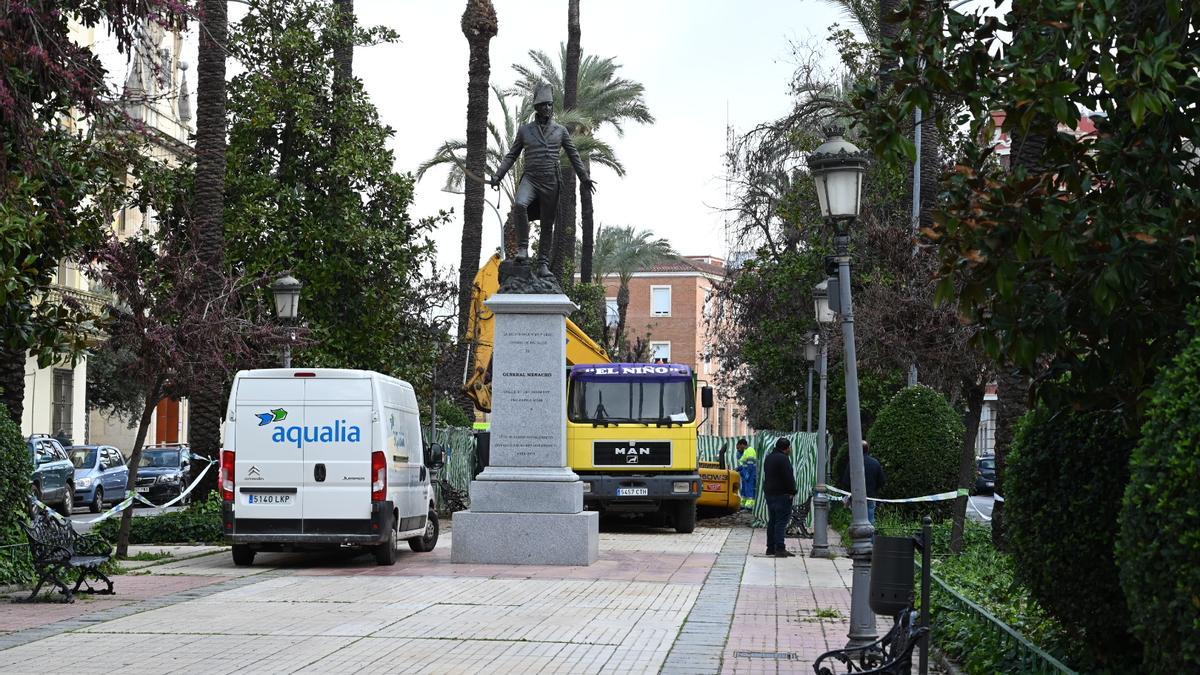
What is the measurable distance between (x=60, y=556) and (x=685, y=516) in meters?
14.7

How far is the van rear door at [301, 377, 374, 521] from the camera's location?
18.2 meters

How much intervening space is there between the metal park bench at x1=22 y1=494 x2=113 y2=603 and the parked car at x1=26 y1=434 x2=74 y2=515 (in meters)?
16.2

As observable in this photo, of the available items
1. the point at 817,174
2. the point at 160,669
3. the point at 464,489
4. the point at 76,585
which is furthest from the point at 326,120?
the point at 160,669

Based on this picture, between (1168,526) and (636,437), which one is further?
(636,437)

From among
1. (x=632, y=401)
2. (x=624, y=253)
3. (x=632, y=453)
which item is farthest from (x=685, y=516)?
(x=624, y=253)

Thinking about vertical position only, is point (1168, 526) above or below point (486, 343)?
below

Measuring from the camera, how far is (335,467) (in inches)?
719

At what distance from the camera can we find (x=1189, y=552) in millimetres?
6020

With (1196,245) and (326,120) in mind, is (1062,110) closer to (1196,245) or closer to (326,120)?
(1196,245)

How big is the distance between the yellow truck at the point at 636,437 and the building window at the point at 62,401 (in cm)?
2384

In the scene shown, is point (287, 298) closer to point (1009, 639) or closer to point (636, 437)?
point (636, 437)

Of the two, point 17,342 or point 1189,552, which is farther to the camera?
point 17,342

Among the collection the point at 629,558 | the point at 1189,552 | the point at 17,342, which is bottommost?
the point at 629,558

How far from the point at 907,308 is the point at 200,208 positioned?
1133cm
